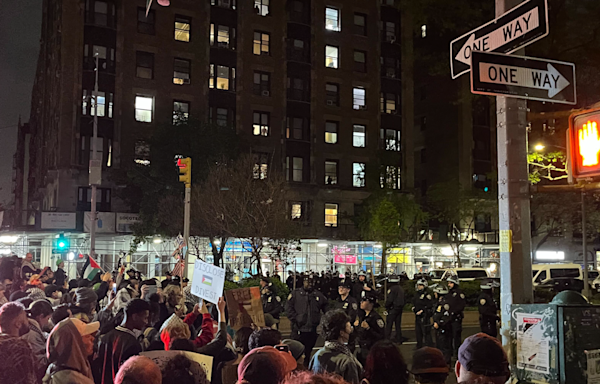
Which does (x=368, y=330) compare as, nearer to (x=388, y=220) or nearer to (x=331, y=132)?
(x=388, y=220)

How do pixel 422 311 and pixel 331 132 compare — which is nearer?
pixel 422 311

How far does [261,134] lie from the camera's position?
141 feet

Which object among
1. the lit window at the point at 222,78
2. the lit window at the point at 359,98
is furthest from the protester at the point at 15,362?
the lit window at the point at 359,98

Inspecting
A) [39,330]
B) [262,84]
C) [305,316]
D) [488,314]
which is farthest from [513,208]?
[262,84]

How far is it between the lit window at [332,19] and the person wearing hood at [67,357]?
143ft

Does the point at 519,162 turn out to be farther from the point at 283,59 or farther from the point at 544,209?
the point at 283,59

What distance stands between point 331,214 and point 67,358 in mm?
40576

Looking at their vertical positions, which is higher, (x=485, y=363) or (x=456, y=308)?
(x=485, y=363)

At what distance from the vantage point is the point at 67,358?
4805 mm

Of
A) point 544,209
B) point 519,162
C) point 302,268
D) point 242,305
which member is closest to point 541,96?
point 519,162

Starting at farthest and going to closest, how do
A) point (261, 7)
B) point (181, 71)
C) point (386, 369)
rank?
point (261, 7) → point (181, 71) → point (386, 369)

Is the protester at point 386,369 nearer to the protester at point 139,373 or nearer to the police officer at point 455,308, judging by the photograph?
the protester at point 139,373

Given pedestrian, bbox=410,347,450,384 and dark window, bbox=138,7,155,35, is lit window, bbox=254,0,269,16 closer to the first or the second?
dark window, bbox=138,7,155,35

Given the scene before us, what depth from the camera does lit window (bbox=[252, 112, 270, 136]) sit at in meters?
43.0
